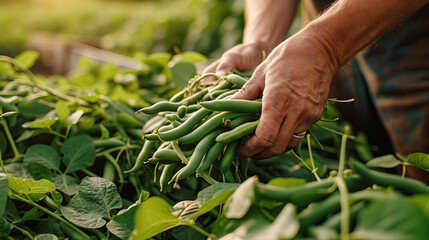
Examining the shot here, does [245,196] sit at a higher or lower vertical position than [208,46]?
higher

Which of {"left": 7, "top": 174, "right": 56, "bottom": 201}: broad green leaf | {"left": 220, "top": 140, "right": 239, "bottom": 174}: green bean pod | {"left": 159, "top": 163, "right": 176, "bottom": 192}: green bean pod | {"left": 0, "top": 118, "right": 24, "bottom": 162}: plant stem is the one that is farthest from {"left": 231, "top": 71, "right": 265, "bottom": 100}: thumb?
{"left": 0, "top": 118, "right": 24, "bottom": 162}: plant stem

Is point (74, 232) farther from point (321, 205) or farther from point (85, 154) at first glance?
point (321, 205)

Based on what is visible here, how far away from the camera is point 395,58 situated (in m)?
1.51

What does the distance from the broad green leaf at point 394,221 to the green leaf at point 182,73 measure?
807 mm

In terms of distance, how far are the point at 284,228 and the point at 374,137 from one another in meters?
1.57

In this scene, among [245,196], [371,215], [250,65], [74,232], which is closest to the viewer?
[371,215]

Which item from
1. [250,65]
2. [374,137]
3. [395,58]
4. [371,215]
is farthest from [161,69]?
[371,215]

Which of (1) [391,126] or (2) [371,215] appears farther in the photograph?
(1) [391,126]

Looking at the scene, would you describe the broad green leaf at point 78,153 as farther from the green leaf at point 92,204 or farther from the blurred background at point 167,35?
the blurred background at point 167,35

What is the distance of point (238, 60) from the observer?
1.13 metres

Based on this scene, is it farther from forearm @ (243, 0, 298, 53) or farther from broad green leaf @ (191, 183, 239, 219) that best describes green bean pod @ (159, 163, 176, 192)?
forearm @ (243, 0, 298, 53)

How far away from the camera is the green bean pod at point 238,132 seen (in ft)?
2.40

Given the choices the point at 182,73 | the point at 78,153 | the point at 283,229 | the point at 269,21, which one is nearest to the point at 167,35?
the point at 269,21

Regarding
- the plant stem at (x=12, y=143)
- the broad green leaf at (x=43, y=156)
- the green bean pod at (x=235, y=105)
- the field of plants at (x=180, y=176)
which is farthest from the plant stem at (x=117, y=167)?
the green bean pod at (x=235, y=105)
